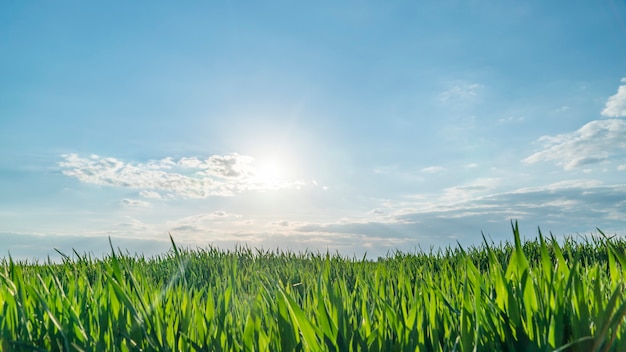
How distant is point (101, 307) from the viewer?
1.82 metres

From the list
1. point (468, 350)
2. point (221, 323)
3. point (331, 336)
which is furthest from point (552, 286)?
point (221, 323)

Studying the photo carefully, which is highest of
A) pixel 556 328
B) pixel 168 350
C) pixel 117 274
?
pixel 117 274

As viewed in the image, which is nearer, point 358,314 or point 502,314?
point 502,314

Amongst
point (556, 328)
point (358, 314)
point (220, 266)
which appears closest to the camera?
point (556, 328)

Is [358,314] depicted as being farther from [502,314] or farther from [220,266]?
[220,266]

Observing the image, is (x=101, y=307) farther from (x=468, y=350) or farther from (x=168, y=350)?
(x=468, y=350)

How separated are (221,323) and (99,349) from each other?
14.2 inches

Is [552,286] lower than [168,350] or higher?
higher

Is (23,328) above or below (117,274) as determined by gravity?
below

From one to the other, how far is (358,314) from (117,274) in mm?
1013

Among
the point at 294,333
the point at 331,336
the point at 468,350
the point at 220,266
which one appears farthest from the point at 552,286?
the point at 220,266

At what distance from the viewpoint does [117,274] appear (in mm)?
1651

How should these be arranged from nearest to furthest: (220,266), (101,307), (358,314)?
(101,307) → (358,314) → (220,266)

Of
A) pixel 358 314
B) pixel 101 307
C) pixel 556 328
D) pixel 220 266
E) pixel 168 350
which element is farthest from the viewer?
pixel 220 266
